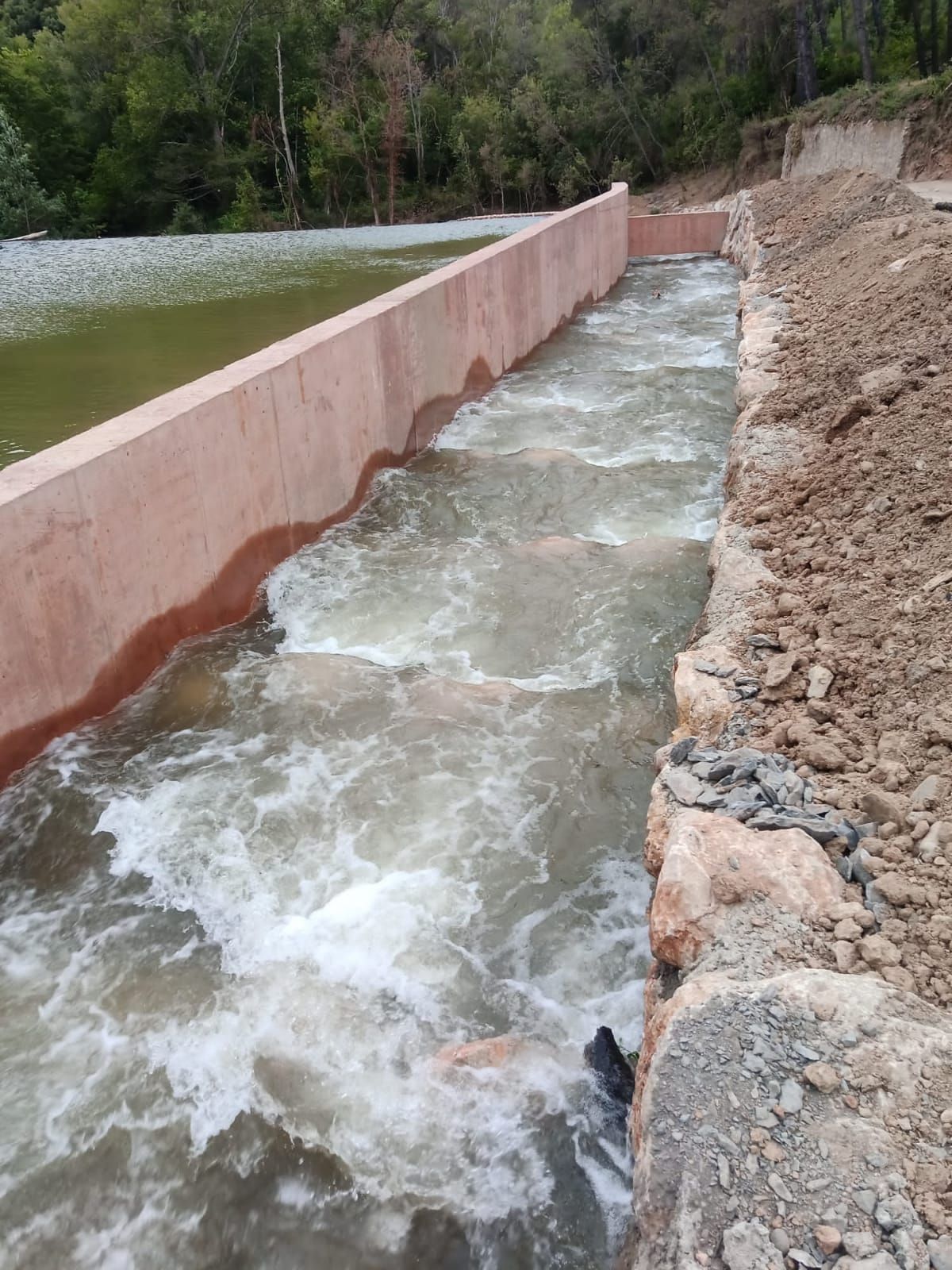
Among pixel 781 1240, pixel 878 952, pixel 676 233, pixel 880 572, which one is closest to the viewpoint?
pixel 781 1240

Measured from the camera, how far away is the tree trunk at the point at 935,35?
2945 cm

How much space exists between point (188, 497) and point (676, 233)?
64.3 feet

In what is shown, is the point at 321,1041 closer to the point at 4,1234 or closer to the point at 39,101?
the point at 4,1234

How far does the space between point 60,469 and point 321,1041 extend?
302 cm

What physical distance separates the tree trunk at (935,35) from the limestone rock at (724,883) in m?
34.5

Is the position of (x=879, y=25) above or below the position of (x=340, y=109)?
above

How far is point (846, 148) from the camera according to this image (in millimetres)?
26484

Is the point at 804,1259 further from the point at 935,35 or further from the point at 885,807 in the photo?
the point at 935,35

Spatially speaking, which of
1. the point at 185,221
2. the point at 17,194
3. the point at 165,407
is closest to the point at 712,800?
the point at 165,407

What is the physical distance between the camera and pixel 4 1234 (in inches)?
110

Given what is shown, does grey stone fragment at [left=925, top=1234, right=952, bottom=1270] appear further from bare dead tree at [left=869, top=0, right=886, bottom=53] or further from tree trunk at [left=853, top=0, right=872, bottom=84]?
bare dead tree at [left=869, top=0, right=886, bottom=53]

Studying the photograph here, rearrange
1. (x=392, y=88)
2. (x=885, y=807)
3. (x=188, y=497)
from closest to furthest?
(x=885, y=807) → (x=188, y=497) → (x=392, y=88)

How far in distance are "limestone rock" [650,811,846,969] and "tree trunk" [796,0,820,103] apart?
35.4 metres

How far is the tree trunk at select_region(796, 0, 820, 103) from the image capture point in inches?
1200
